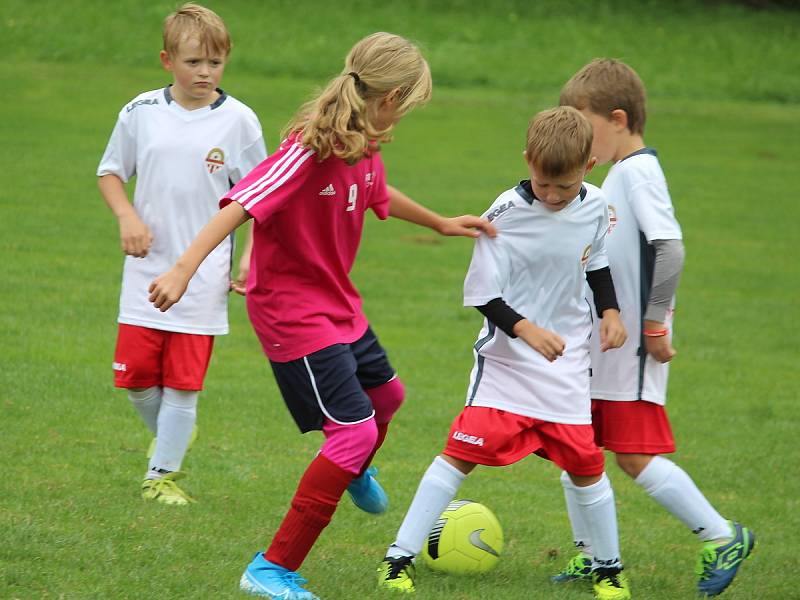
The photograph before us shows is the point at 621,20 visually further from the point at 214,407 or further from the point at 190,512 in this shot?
the point at 190,512

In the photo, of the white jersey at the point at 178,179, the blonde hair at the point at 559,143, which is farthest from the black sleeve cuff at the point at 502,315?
the white jersey at the point at 178,179

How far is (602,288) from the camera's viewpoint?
15.1 ft

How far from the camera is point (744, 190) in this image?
1717cm

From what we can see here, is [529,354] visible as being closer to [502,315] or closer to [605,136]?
[502,315]

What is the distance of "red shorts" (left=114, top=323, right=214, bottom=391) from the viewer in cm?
545

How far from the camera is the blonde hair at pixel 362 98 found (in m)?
4.12

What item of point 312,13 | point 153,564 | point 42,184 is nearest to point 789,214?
point 42,184

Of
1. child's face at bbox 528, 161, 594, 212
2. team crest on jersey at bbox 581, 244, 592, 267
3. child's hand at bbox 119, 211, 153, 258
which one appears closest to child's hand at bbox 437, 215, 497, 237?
child's face at bbox 528, 161, 594, 212

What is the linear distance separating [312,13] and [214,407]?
22.8 meters

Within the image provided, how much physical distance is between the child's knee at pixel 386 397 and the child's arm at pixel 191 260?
3.43 ft

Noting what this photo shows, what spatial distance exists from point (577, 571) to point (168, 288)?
203 cm

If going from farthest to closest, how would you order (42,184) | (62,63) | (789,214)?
(62,63)
(789,214)
(42,184)

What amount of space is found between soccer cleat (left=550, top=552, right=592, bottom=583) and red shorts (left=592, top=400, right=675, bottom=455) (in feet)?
1.49

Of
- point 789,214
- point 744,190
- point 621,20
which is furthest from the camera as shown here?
point 621,20
